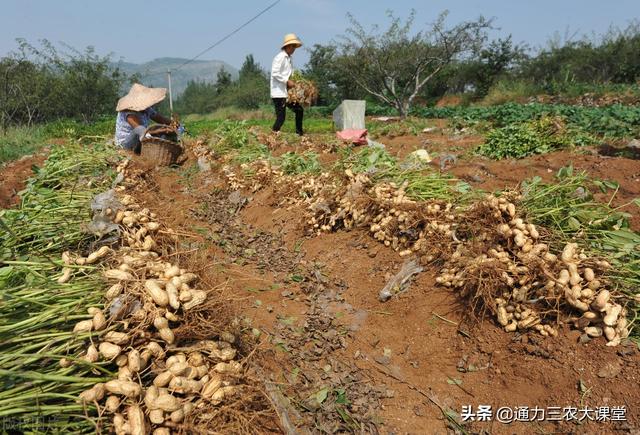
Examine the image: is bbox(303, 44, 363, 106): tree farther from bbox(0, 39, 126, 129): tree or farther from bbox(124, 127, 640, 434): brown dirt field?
bbox(124, 127, 640, 434): brown dirt field

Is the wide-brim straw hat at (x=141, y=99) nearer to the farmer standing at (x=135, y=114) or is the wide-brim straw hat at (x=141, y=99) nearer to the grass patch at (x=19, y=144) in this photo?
the farmer standing at (x=135, y=114)

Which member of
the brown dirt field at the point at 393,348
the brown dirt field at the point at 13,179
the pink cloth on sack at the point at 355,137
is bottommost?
the brown dirt field at the point at 393,348

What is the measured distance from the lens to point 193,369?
1.63 meters

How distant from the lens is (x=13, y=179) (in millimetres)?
5098

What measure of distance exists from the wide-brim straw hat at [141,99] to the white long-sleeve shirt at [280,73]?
2115mm

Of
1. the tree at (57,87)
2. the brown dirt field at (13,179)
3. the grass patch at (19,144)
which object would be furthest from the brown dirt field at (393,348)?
the tree at (57,87)

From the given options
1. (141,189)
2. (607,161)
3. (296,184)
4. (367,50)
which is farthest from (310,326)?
(367,50)

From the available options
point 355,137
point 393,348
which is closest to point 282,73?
point 355,137

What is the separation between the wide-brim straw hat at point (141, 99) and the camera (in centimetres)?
589

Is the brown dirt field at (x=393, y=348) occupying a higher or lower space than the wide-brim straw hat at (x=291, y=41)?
lower

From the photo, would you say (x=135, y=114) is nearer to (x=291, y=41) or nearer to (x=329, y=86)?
(x=291, y=41)

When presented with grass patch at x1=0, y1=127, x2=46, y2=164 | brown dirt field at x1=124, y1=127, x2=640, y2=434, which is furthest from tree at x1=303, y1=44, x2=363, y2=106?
brown dirt field at x1=124, y1=127, x2=640, y2=434

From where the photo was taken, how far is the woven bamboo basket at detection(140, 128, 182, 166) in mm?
5762

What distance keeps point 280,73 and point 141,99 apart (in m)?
2.58
